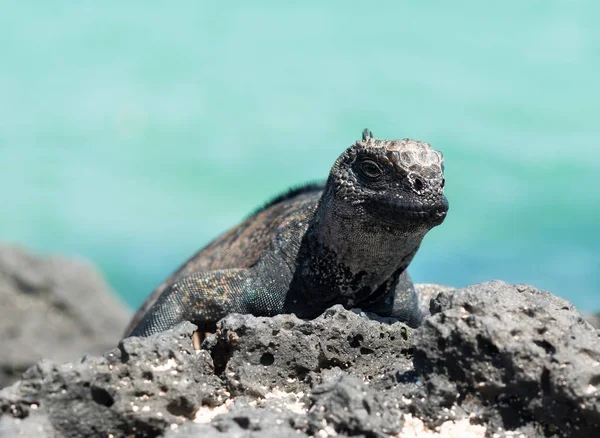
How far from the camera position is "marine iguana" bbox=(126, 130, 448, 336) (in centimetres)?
466

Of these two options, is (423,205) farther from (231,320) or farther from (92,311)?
(92,311)

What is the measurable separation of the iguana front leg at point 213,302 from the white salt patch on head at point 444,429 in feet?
6.51

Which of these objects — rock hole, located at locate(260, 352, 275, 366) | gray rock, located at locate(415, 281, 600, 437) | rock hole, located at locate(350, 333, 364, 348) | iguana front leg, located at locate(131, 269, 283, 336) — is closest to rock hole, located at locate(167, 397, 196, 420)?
rock hole, located at locate(260, 352, 275, 366)

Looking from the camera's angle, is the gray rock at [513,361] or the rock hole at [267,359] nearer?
the gray rock at [513,361]

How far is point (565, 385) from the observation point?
10.9 ft

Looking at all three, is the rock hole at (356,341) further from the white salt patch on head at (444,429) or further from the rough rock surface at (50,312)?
the rough rock surface at (50,312)

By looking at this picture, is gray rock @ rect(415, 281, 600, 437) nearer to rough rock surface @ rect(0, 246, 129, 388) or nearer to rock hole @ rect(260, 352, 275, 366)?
rock hole @ rect(260, 352, 275, 366)

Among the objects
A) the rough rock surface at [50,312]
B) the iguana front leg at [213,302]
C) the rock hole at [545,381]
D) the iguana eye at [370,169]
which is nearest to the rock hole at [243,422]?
the rock hole at [545,381]

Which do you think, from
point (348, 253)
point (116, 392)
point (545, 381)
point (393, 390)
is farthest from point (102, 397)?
point (348, 253)

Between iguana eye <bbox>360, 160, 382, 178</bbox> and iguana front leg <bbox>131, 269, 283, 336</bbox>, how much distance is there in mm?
1032

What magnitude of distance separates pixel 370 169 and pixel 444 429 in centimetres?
176

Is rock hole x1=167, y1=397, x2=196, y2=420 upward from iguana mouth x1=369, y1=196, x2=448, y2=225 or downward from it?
downward

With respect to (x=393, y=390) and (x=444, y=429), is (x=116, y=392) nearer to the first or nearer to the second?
(x=393, y=390)

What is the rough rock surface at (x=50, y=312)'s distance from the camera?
39.5ft
